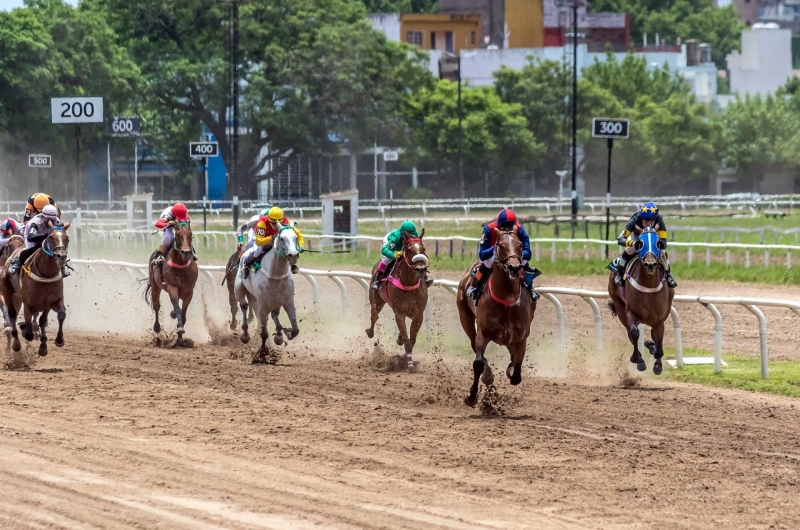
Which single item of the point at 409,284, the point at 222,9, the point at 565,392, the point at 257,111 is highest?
the point at 222,9

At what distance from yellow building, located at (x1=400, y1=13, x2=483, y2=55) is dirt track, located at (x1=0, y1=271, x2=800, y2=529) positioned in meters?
65.0

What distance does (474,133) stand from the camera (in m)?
58.2

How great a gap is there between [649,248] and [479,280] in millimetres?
2359

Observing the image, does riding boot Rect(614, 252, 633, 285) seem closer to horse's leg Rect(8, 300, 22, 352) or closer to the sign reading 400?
horse's leg Rect(8, 300, 22, 352)

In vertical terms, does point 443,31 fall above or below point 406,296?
above

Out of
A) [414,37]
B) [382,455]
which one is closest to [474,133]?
[414,37]

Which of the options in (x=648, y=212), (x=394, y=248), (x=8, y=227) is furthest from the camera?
(x=8, y=227)

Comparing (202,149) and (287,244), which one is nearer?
(287,244)

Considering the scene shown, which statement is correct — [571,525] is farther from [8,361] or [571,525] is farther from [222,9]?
[222,9]

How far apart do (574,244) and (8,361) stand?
17.2m

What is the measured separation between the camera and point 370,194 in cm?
6462

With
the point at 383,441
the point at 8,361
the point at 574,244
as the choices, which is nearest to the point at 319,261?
the point at 574,244

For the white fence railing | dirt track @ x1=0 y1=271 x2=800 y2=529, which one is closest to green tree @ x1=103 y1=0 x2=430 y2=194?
the white fence railing

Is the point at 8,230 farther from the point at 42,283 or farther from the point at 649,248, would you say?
the point at 649,248
